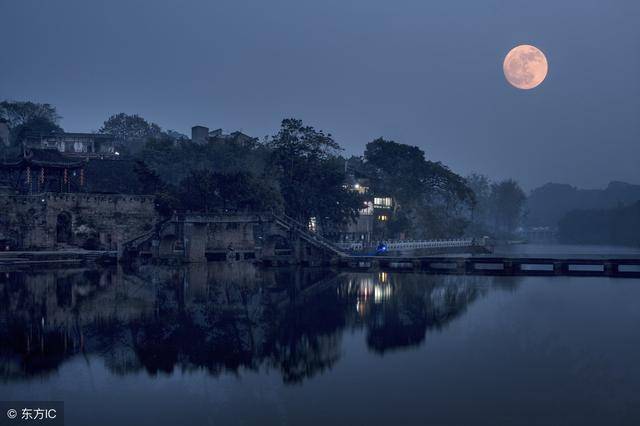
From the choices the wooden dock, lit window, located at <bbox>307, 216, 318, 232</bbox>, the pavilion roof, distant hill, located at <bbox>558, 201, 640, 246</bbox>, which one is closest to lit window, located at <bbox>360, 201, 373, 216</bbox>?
lit window, located at <bbox>307, 216, 318, 232</bbox>

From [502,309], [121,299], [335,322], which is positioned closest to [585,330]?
[502,309]

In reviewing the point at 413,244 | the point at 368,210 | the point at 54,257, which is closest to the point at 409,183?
the point at 368,210

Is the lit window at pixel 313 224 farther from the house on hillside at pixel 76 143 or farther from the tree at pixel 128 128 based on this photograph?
the tree at pixel 128 128

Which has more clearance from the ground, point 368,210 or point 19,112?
point 19,112

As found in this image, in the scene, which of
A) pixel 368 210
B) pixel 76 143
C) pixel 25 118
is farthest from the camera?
pixel 25 118

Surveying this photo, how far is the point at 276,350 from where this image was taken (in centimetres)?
2630

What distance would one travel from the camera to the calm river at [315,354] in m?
18.6

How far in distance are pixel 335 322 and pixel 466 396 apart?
14.1 m

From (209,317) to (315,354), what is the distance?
9.85 metres

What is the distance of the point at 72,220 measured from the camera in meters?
66.4

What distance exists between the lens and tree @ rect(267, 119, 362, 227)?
72.7m

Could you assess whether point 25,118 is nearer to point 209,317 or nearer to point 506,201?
point 209,317

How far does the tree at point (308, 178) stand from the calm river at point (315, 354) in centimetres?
2755

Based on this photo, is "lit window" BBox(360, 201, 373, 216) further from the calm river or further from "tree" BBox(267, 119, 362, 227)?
the calm river
